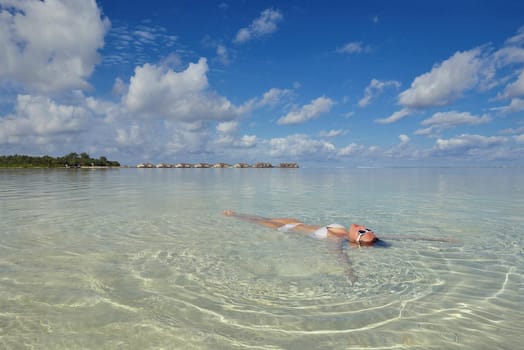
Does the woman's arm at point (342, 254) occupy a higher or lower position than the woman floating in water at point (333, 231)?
lower

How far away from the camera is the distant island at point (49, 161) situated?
121756 millimetres

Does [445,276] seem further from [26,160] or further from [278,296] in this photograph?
[26,160]

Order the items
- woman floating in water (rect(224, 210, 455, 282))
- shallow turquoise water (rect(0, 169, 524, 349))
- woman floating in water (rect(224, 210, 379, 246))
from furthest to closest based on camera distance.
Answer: woman floating in water (rect(224, 210, 379, 246)), woman floating in water (rect(224, 210, 455, 282)), shallow turquoise water (rect(0, 169, 524, 349))

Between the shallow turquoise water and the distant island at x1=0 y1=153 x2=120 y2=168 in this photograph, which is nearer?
the shallow turquoise water

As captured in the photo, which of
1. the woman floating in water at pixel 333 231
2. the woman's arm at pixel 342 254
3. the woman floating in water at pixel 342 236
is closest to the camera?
the woman's arm at pixel 342 254

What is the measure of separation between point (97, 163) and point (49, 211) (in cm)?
17472

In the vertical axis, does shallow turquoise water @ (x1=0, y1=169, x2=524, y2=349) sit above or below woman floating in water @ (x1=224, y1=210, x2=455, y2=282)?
below

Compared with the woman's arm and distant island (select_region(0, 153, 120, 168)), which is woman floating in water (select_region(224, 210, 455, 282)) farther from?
→ distant island (select_region(0, 153, 120, 168))

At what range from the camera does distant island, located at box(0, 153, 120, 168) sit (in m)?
122

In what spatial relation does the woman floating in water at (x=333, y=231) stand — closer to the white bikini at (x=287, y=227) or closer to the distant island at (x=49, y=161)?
the white bikini at (x=287, y=227)

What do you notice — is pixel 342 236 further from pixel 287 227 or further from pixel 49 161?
pixel 49 161

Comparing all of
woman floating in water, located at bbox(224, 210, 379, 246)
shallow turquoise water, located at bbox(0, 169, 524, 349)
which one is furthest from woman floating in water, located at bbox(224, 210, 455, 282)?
shallow turquoise water, located at bbox(0, 169, 524, 349)

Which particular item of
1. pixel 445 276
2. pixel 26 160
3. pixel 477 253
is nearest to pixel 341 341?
pixel 445 276

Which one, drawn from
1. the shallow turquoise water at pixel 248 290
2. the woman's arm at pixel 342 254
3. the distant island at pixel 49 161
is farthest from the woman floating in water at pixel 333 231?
the distant island at pixel 49 161
